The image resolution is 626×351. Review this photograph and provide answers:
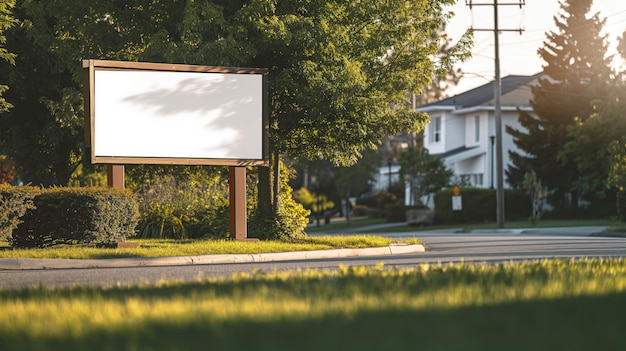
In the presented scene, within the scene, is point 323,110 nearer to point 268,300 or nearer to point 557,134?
point 268,300

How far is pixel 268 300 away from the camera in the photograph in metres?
8.33

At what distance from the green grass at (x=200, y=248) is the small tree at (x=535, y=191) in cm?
2951

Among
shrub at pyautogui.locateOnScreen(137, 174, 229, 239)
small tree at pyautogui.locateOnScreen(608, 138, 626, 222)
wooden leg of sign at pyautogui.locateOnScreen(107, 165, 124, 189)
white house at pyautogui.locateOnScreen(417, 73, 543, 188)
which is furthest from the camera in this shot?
white house at pyautogui.locateOnScreen(417, 73, 543, 188)

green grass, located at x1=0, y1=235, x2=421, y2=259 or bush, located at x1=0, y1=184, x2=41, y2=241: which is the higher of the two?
bush, located at x1=0, y1=184, x2=41, y2=241

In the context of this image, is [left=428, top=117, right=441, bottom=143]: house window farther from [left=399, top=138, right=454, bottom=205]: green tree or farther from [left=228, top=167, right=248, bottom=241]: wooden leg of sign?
[left=228, top=167, right=248, bottom=241]: wooden leg of sign

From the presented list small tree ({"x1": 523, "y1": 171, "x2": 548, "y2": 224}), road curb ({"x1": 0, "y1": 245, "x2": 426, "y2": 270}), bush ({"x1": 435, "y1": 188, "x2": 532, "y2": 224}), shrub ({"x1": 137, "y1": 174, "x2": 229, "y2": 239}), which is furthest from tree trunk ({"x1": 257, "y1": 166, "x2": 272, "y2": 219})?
bush ({"x1": 435, "y1": 188, "x2": 532, "y2": 224})

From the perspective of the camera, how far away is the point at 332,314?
7234mm

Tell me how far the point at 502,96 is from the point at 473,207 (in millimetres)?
11589

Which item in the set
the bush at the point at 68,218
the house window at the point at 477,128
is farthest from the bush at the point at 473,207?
the bush at the point at 68,218

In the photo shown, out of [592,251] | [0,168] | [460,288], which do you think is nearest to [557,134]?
[0,168]

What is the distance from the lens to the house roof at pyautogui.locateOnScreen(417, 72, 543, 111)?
214 feet

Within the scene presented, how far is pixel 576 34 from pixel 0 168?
108 ft

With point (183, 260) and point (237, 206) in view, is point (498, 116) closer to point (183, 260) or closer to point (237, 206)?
point (237, 206)

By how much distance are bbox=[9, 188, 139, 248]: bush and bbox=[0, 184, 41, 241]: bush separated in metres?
0.51
